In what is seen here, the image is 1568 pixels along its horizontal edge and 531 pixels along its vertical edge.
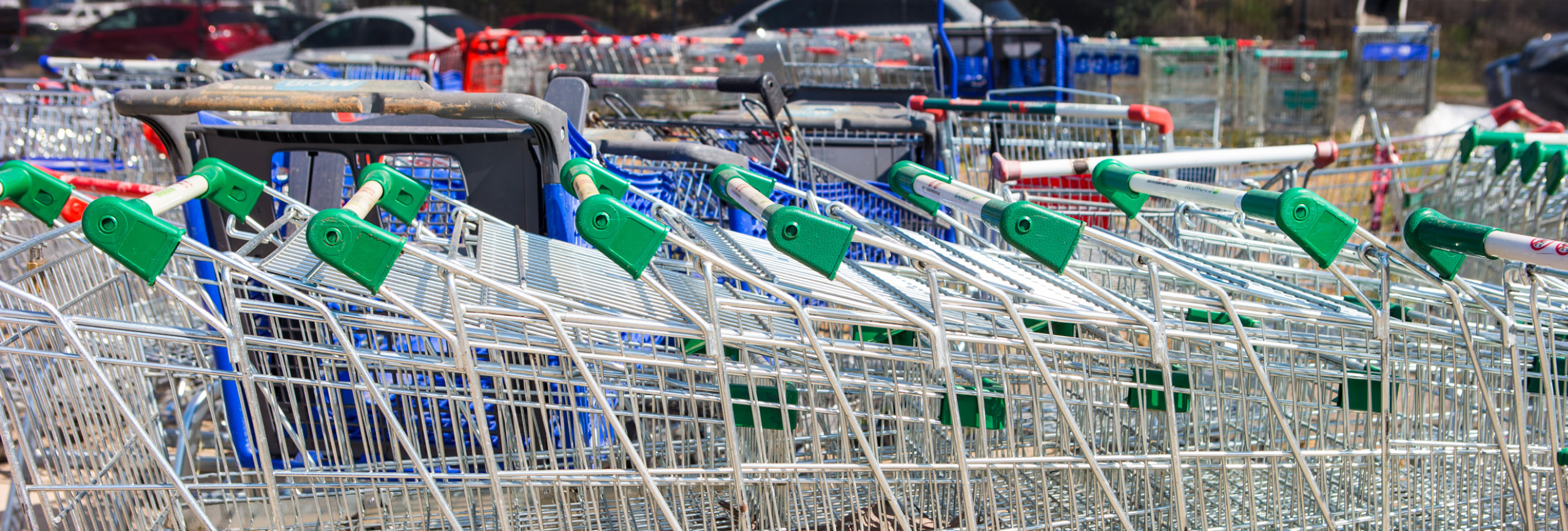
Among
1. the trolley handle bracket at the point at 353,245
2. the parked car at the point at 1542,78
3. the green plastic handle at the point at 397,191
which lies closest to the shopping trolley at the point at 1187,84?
the parked car at the point at 1542,78

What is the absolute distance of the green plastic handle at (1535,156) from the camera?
10.5 feet

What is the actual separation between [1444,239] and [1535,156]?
5.78 feet

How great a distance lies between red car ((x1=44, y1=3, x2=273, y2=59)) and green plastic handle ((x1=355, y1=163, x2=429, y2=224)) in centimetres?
1288

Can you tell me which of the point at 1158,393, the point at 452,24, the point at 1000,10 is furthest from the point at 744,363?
the point at 452,24

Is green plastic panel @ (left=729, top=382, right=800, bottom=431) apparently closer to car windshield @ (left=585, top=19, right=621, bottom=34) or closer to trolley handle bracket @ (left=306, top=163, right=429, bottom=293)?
trolley handle bracket @ (left=306, top=163, right=429, bottom=293)

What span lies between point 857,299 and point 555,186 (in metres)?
0.79

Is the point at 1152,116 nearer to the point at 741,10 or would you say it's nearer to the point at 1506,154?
the point at 1506,154

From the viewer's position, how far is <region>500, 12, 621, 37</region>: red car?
1234cm

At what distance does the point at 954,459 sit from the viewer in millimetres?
2121

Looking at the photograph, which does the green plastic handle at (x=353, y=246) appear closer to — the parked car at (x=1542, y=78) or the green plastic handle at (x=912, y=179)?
the green plastic handle at (x=912, y=179)

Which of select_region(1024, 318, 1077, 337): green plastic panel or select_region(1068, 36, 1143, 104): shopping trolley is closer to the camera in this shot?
select_region(1024, 318, 1077, 337): green plastic panel

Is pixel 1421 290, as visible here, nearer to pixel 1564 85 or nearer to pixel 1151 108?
pixel 1151 108

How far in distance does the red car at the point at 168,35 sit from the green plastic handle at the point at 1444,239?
1417cm

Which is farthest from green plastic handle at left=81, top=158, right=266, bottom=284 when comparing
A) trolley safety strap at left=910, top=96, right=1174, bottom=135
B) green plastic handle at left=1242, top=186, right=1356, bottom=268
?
trolley safety strap at left=910, top=96, right=1174, bottom=135
